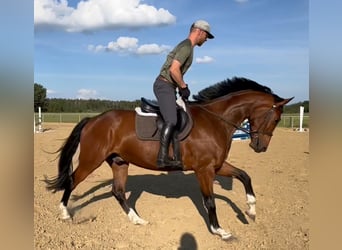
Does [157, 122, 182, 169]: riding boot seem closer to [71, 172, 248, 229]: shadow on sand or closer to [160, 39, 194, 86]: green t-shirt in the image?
[160, 39, 194, 86]: green t-shirt

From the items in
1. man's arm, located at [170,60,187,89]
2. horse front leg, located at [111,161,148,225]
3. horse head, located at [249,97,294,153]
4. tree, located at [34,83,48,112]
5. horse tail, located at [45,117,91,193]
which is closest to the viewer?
tree, located at [34,83,48,112]

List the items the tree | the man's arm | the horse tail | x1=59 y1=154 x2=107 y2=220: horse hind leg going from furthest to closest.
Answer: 1. the horse tail
2. x1=59 y1=154 x2=107 y2=220: horse hind leg
3. the man's arm
4. the tree

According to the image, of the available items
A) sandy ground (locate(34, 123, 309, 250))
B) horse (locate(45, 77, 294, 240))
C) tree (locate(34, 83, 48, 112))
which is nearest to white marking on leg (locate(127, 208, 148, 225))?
horse (locate(45, 77, 294, 240))

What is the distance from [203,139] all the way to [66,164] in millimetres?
2491

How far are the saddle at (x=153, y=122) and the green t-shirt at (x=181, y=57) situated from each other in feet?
1.85

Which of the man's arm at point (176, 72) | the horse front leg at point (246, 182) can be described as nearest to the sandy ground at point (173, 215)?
the horse front leg at point (246, 182)

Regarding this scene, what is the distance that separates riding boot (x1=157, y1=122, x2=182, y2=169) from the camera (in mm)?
5406

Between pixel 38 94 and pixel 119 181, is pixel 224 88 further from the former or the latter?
pixel 38 94

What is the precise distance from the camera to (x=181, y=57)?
17.3 ft

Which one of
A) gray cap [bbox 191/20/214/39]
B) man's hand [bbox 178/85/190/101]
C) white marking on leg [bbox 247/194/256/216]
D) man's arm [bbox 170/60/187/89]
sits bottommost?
white marking on leg [bbox 247/194/256/216]

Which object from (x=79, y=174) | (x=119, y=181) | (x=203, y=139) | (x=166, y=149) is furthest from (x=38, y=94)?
(x=119, y=181)

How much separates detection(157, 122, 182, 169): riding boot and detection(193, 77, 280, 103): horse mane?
1.04m
